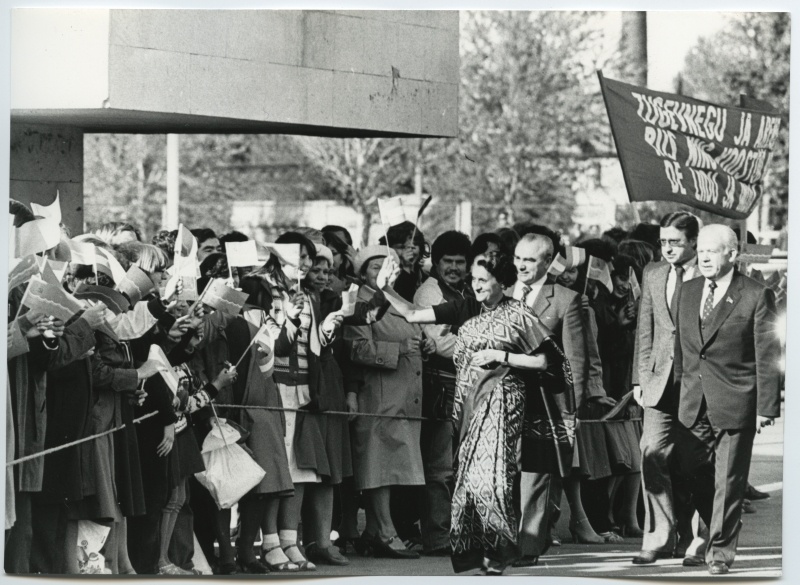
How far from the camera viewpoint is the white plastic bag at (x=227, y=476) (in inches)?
394

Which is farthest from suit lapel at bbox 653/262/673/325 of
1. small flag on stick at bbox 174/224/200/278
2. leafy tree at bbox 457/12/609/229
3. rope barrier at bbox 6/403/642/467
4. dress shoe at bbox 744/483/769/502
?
leafy tree at bbox 457/12/609/229

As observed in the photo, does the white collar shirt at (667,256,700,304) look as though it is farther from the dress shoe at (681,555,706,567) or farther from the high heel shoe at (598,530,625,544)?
the high heel shoe at (598,530,625,544)

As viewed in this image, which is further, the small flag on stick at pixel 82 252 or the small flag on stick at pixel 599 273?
the small flag on stick at pixel 599 273

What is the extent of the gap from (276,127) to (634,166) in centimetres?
240

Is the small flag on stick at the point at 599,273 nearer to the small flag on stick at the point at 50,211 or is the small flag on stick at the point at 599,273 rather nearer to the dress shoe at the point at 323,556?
the dress shoe at the point at 323,556

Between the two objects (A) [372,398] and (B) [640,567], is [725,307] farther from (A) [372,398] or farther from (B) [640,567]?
(A) [372,398]

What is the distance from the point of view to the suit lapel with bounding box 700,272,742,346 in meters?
10.4

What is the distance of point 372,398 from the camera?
35.4ft

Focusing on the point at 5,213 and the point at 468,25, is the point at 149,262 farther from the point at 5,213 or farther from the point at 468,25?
the point at 468,25

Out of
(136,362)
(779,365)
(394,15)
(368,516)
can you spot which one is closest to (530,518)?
(368,516)

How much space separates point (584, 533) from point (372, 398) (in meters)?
1.86

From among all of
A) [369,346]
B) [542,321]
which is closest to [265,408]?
[369,346]

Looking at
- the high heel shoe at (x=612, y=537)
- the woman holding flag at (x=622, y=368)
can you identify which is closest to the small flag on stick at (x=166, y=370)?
the woman holding flag at (x=622, y=368)

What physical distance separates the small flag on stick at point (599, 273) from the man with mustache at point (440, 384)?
2.82 ft
